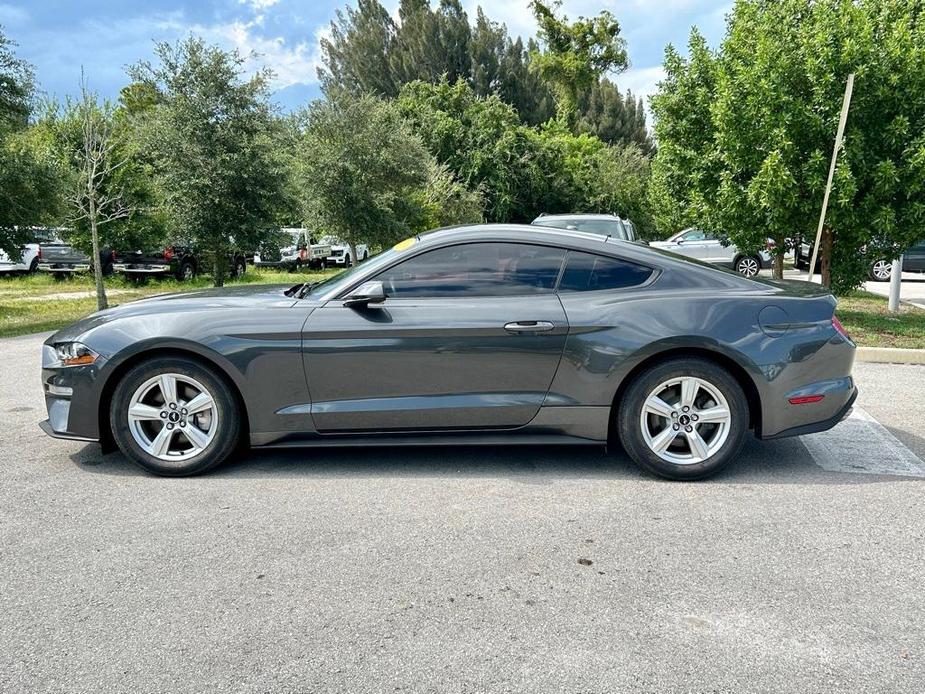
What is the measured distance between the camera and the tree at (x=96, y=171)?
50.0 feet

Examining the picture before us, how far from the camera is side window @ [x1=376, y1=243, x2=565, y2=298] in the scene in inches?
173

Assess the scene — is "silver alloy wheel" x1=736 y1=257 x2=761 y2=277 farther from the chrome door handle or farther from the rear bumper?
the chrome door handle

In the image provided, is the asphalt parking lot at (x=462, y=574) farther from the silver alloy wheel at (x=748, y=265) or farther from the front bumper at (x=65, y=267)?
the front bumper at (x=65, y=267)

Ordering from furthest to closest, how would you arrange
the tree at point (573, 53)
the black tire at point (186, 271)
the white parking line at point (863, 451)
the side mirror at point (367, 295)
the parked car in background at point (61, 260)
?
the tree at point (573, 53) → the parked car in background at point (61, 260) → the black tire at point (186, 271) → the white parking line at point (863, 451) → the side mirror at point (367, 295)

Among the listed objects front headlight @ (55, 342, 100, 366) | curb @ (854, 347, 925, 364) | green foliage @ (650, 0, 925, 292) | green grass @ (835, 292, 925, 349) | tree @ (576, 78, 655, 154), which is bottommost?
curb @ (854, 347, 925, 364)

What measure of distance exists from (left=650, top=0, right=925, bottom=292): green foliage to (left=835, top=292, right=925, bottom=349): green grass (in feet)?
2.65

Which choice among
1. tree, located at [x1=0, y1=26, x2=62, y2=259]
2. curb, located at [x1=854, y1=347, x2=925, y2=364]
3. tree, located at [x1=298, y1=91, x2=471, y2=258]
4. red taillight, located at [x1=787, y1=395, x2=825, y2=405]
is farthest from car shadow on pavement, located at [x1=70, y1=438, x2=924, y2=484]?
tree, located at [x1=298, y1=91, x2=471, y2=258]

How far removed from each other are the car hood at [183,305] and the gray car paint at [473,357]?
0.19 feet

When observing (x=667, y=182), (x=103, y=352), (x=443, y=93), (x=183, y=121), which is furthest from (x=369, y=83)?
(x=103, y=352)

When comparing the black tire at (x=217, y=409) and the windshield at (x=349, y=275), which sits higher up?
the windshield at (x=349, y=275)

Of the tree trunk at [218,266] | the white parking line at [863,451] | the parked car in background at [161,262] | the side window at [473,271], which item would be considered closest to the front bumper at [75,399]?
the side window at [473,271]

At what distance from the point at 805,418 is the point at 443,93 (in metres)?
40.9

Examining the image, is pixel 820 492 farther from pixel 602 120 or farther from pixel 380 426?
pixel 602 120

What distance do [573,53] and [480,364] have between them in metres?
55.9
